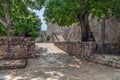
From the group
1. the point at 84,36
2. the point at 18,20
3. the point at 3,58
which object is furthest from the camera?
the point at 18,20

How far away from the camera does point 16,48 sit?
10211mm

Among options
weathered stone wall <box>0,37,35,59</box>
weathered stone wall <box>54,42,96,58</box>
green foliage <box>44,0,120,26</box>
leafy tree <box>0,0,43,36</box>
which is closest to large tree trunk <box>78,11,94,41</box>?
weathered stone wall <box>54,42,96,58</box>

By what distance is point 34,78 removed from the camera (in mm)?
6516

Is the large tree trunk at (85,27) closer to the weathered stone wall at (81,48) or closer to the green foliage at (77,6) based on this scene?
the weathered stone wall at (81,48)

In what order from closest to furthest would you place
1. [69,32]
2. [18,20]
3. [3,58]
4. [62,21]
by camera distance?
1. [3,58]
2. [62,21]
3. [18,20]
4. [69,32]

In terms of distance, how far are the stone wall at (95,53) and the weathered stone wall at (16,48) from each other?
9.34 feet

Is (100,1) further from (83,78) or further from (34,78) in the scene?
(34,78)

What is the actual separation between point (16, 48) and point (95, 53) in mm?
4517

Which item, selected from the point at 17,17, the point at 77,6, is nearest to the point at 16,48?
the point at 77,6

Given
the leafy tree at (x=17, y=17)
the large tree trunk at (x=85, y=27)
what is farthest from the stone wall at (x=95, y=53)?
the leafy tree at (x=17, y=17)

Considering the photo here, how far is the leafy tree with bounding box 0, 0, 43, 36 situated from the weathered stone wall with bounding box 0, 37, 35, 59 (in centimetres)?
105

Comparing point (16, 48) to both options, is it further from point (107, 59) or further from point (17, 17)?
point (17, 17)

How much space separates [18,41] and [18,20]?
6937 millimetres

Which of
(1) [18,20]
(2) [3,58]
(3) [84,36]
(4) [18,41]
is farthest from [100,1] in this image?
(1) [18,20]
